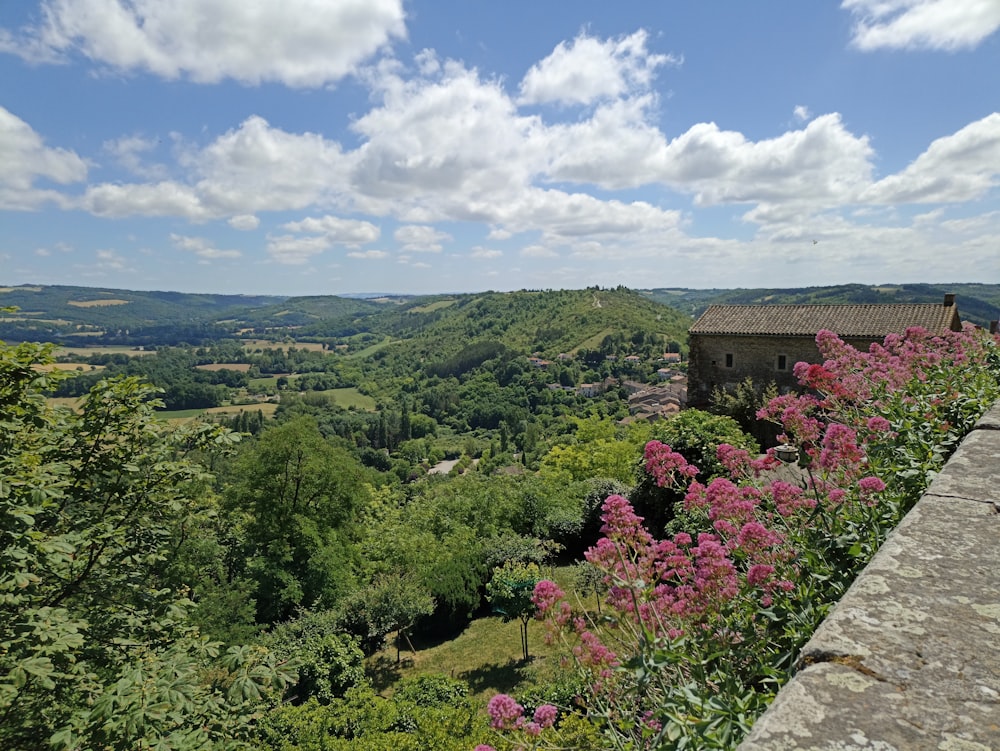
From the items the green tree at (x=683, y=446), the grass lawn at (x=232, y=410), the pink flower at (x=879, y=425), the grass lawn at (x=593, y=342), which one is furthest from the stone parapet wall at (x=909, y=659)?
the grass lawn at (x=593, y=342)

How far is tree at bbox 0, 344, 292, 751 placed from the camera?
416 centimetres

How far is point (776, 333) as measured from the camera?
24.7 m

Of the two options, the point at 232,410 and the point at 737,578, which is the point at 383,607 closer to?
the point at 737,578

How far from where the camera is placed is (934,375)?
15.4 ft

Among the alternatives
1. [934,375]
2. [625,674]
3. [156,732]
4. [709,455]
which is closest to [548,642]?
[625,674]

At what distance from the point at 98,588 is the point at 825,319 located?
1106 inches

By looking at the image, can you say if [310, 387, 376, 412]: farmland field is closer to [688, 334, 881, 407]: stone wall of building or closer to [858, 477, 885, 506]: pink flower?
[688, 334, 881, 407]: stone wall of building

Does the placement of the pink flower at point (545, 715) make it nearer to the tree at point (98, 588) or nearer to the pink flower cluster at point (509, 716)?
the pink flower cluster at point (509, 716)

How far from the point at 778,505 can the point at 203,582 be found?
59.9 feet

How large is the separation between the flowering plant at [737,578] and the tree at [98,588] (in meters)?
3.46

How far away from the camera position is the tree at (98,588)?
416 centimetres

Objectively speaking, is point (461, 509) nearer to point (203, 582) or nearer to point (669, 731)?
point (203, 582)

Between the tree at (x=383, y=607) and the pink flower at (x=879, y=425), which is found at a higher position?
the pink flower at (x=879, y=425)

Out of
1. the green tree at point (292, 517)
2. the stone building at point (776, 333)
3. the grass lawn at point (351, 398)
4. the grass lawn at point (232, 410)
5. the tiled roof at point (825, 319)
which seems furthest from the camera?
the grass lawn at point (351, 398)
